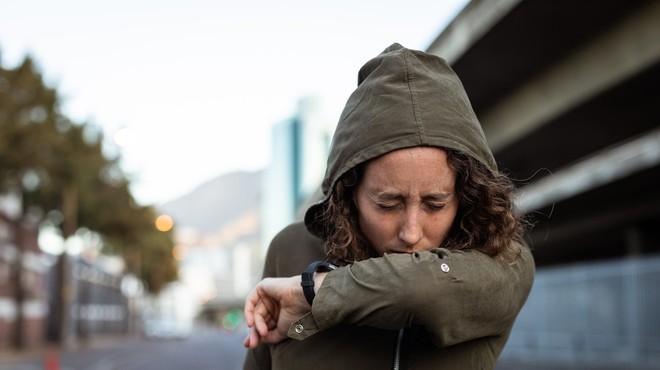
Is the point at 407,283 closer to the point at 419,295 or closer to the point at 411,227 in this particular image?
the point at 419,295

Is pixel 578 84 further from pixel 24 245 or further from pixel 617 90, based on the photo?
pixel 24 245

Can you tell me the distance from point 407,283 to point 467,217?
360 mm

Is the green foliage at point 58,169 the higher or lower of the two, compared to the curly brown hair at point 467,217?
higher

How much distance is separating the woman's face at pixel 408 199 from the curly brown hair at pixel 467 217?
0.03 meters

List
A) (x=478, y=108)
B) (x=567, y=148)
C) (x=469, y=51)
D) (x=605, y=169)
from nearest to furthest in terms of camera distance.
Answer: (x=469, y=51)
(x=478, y=108)
(x=567, y=148)
(x=605, y=169)

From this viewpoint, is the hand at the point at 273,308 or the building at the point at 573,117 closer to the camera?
the hand at the point at 273,308

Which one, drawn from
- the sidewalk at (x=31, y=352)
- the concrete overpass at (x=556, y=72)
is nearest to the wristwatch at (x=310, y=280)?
the concrete overpass at (x=556, y=72)

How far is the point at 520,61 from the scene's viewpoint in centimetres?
1108

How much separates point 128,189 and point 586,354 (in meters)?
26.5

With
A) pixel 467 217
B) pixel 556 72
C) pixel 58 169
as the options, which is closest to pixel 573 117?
pixel 556 72

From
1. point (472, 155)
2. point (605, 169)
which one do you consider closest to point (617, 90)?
point (472, 155)

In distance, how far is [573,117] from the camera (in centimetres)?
1207

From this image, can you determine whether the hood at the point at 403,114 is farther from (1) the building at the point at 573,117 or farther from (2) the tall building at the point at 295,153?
(2) the tall building at the point at 295,153

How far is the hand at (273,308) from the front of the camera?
189 centimetres
